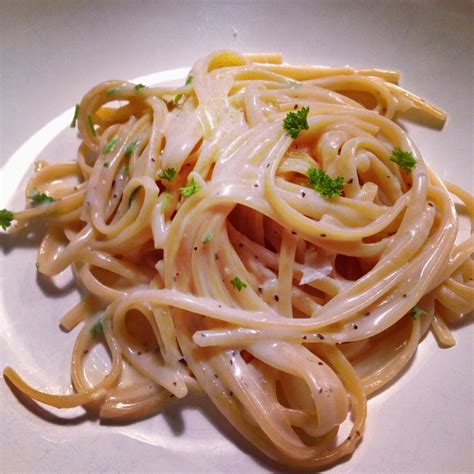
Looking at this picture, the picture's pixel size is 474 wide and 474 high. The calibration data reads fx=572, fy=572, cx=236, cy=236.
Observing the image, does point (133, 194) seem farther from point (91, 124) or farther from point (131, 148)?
point (91, 124)

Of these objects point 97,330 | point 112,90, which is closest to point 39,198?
point 112,90

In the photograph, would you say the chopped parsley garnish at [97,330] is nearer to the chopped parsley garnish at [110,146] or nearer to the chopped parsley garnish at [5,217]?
the chopped parsley garnish at [5,217]

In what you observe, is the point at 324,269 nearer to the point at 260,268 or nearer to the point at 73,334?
the point at 260,268

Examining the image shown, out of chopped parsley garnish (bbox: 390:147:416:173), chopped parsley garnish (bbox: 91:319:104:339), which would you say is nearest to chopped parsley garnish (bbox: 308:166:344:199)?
chopped parsley garnish (bbox: 390:147:416:173)

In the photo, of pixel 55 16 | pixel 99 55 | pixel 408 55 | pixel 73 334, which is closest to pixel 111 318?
pixel 73 334

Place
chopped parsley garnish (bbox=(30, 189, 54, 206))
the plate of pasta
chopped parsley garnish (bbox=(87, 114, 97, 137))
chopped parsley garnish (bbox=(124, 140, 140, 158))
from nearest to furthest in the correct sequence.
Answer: the plate of pasta, chopped parsley garnish (bbox=(124, 140, 140, 158)), chopped parsley garnish (bbox=(30, 189, 54, 206)), chopped parsley garnish (bbox=(87, 114, 97, 137))

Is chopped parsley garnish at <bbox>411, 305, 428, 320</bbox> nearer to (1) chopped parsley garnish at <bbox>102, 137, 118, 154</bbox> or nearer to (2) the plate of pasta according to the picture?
(2) the plate of pasta
